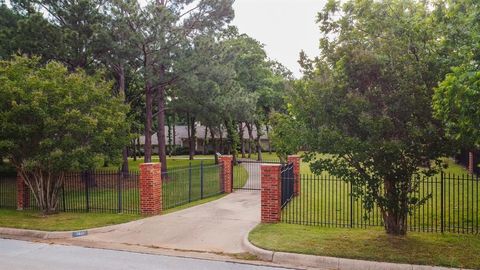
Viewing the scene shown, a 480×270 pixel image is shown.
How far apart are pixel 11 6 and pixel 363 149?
19.5m

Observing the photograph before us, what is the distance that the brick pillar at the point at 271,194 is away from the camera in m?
11.7

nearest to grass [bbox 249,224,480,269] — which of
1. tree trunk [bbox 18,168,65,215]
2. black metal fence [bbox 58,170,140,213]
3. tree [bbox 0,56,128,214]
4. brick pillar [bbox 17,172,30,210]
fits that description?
black metal fence [bbox 58,170,140,213]

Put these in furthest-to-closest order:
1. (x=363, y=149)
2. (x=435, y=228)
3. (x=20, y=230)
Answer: (x=20, y=230) < (x=435, y=228) < (x=363, y=149)

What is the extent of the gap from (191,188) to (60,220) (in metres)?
6.93

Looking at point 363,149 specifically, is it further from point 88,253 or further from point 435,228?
point 88,253

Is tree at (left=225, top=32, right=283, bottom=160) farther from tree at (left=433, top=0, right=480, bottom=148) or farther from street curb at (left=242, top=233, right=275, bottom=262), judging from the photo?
tree at (left=433, top=0, right=480, bottom=148)

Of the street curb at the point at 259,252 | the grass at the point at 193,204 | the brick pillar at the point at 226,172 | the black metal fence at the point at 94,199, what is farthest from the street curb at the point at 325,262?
the brick pillar at the point at 226,172

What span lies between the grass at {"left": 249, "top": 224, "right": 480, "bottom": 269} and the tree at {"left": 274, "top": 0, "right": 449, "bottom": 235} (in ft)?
2.61

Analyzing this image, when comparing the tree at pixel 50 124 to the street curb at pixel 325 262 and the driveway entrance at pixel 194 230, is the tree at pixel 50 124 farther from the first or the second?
the street curb at pixel 325 262

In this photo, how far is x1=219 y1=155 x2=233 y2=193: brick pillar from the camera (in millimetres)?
18891

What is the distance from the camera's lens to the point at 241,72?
128ft

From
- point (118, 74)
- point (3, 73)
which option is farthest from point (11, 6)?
point (3, 73)

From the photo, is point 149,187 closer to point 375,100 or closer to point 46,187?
point 46,187

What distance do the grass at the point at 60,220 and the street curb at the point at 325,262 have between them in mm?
5269
